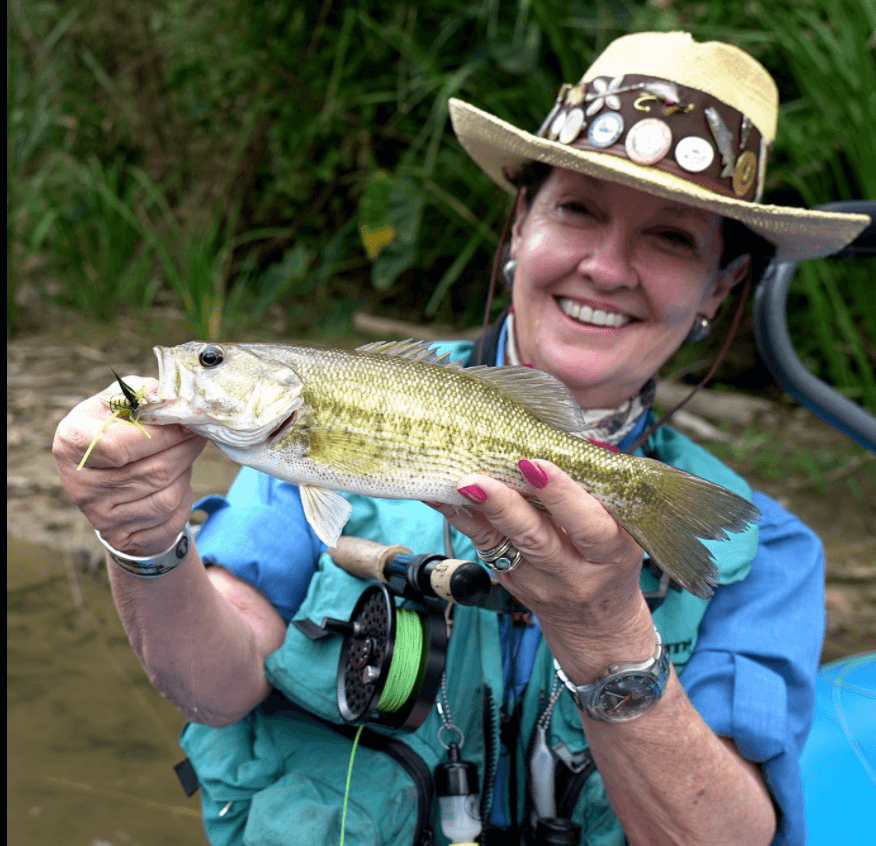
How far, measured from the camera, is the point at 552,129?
6.96ft

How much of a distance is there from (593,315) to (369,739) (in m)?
1.02

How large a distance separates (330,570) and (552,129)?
3.75ft

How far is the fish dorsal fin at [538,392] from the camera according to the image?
147 cm

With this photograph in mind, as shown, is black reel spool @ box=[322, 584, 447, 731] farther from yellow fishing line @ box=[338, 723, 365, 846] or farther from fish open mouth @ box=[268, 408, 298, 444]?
fish open mouth @ box=[268, 408, 298, 444]

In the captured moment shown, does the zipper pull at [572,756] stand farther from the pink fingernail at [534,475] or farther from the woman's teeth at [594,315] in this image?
the woman's teeth at [594,315]

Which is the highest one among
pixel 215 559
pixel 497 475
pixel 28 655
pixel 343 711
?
pixel 497 475

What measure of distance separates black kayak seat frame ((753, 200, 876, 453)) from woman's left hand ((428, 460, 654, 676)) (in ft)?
3.66

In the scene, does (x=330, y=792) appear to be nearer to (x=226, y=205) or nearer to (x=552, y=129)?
(x=552, y=129)

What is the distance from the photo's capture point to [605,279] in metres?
1.93

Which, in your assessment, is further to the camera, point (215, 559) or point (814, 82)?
point (814, 82)

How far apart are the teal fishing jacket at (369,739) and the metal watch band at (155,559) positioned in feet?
1.44

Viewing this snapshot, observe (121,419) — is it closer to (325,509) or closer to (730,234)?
(325,509)

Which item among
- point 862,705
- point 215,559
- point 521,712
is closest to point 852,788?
point 862,705

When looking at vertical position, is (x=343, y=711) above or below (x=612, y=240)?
below
